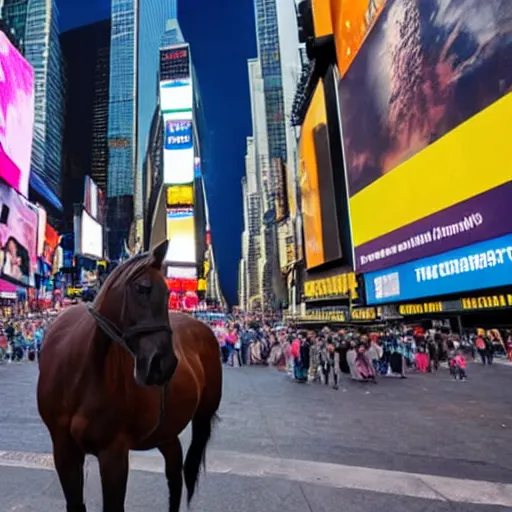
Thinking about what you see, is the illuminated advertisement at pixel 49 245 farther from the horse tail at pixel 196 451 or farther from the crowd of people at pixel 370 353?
the horse tail at pixel 196 451

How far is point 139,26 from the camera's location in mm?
92312

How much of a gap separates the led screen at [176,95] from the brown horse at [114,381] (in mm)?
77331

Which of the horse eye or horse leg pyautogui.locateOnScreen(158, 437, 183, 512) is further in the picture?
horse leg pyautogui.locateOnScreen(158, 437, 183, 512)

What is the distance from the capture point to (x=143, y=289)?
91.0 inches

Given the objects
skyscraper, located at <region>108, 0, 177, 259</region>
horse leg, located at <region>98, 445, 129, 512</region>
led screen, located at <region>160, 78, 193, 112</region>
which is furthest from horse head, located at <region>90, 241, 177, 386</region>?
skyscraper, located at <region>108, 0, 177, 259</region>

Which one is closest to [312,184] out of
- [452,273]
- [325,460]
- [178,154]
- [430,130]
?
Answer: [430,130]

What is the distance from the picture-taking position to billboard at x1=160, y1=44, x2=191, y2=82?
74.7 meters

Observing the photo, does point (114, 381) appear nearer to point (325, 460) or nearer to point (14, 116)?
point (325, 460)

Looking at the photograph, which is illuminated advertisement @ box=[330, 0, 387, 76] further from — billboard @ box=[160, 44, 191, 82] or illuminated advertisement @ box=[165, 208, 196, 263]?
billboard @ box=[160, 44, 191, 82]

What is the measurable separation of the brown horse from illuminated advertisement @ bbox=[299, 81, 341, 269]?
20.5 m

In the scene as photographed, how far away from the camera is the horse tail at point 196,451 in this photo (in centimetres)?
358

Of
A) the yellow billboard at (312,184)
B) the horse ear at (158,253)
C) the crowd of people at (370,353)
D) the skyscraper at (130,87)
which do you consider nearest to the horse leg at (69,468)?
the horse ear at (158,253)

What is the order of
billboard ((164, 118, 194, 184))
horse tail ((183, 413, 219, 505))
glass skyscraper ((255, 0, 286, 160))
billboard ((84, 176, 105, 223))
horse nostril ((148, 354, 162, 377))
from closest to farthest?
horse nostril ((148, 354, 162, 377))
horse tail ((183, 413, 219, 505))
billboard ((84, 176, 105, 223))
glass skyscraper ((255, 0, 286, 160))
billboard ((164, 118, 194, 184))

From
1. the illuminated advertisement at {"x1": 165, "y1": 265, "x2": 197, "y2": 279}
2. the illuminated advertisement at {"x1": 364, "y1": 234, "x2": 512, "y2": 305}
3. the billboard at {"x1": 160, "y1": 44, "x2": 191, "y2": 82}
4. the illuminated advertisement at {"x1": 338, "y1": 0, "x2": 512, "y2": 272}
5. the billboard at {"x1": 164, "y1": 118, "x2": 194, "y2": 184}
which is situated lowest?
the illuminated advertisement at {"x1": 364, "y1": 234, "x2": 512, "y2": 305}
